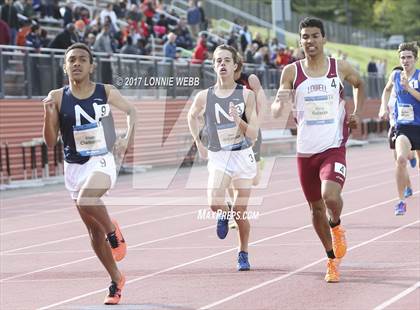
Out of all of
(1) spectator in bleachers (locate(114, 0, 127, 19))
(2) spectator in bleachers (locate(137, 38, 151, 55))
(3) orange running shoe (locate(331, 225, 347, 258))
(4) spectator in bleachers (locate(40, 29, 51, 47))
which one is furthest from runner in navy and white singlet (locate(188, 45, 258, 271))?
(1) spectator in bleachers (locate(114, 0, 127, 19))

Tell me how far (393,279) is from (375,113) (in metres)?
44.9

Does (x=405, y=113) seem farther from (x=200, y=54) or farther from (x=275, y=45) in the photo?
(x=275, y=45)

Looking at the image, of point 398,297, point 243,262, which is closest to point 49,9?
point 243,262

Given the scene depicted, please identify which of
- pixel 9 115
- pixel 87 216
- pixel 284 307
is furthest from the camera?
pixel 9 115

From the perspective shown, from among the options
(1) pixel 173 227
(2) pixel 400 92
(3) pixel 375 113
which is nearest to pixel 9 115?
(1) pixel 173 227

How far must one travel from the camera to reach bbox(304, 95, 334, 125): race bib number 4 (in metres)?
10.3

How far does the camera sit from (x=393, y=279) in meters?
10.1

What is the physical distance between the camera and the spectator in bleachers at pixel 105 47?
2725cm

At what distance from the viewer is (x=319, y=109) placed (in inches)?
408

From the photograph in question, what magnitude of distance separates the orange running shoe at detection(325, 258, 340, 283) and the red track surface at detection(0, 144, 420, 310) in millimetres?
86

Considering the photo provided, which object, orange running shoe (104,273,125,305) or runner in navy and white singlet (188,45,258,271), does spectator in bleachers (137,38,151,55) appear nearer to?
runner in navy and white singlet (188,45,258,271)

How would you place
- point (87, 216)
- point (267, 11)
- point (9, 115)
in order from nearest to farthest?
point (87, 216)
point (9, 115)
point (267, 11)

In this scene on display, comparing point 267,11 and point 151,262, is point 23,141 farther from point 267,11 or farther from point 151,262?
point 267,11

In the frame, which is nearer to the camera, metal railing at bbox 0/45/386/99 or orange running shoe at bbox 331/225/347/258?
orange running shoe at bbox 331/225/347/258
